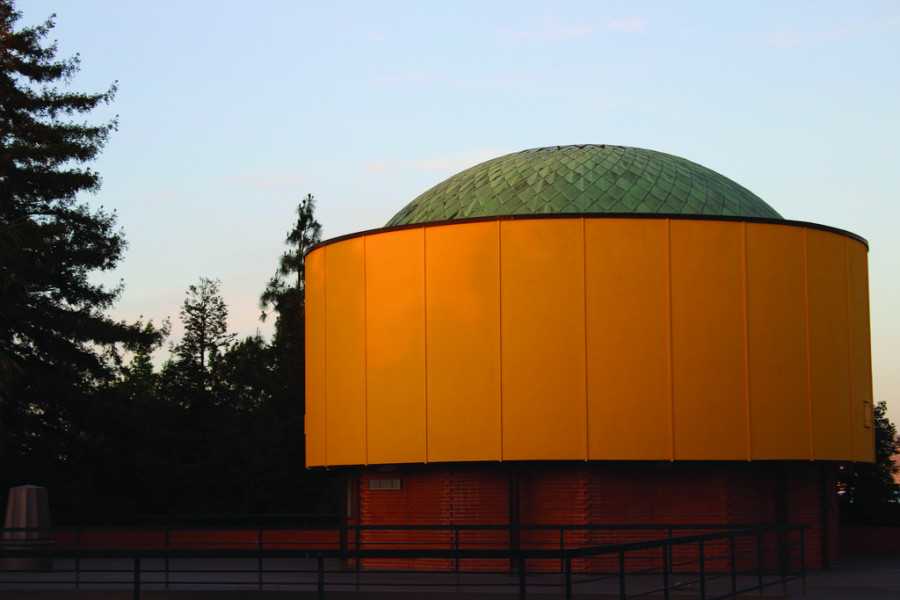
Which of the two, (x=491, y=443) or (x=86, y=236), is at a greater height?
(x=86, y=236)

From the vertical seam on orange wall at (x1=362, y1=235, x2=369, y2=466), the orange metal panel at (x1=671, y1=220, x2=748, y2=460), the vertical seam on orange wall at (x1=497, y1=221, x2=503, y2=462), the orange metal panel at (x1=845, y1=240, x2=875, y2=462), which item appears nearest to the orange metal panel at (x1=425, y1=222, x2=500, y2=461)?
the vertical seam on orange wall at (x1=497, y1=221, x2=503, y2=462)

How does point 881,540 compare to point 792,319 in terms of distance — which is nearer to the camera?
point 792,319

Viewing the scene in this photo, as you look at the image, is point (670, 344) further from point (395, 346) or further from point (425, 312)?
point (395, 346)

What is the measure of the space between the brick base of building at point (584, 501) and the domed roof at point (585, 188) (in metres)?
5.35

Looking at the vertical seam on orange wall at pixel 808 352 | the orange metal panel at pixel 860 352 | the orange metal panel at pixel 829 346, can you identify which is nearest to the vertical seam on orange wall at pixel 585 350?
the vertical seam on orange wall at pixel 808 352

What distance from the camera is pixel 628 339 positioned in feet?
82.2

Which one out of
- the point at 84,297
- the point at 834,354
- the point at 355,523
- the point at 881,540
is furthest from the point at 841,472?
the point at 84,297

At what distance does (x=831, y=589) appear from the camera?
2216cm

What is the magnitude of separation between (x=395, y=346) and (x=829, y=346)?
8.27 metres

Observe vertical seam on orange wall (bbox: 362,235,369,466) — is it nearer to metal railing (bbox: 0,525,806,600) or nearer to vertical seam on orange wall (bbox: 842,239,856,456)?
metal railing (bbox: 0,525,806,600)

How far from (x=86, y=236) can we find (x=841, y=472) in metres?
22.8

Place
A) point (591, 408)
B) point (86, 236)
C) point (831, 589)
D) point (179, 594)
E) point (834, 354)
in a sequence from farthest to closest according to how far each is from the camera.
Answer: point (86, 236)
point (834, 354)
point (591, 408)
point (831, 589)
point (179, 594)

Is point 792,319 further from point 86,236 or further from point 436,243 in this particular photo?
point 86,236

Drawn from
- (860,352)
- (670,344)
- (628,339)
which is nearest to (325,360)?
(628,339)
